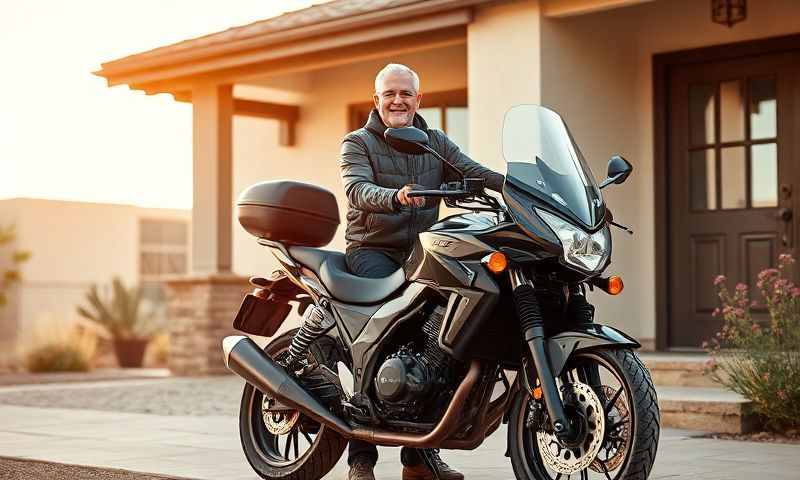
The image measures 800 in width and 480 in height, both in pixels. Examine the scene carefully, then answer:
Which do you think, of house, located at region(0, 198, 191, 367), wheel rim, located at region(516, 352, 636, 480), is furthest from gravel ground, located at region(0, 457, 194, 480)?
house, located at region(0, 198, 191, 367)

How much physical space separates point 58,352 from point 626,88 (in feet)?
34.3

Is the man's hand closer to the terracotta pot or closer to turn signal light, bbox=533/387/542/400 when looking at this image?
turn signal light, bbox=533/387/542/400

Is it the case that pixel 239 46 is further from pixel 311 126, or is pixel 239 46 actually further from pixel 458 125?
pixel 458 125

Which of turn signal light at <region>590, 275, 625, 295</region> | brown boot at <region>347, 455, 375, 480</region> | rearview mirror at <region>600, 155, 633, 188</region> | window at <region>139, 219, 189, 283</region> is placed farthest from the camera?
window at <region>139, 219, 189, 283</region>

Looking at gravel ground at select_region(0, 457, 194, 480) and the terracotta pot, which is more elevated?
gravel ground at select_region(0, 457, 194, 480)

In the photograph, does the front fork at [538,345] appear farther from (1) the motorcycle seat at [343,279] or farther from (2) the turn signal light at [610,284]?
(1) the motorcycle seat at [343,279]

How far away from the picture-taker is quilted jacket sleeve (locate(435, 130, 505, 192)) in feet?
18.6

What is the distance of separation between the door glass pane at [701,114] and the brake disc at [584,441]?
6.29 meters

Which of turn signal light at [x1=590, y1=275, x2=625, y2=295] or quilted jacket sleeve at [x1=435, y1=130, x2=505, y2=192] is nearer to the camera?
turn signal light at [x1=590, y1=275, x2=625, y2=295]

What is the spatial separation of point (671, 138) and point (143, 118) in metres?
15.2

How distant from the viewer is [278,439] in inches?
240

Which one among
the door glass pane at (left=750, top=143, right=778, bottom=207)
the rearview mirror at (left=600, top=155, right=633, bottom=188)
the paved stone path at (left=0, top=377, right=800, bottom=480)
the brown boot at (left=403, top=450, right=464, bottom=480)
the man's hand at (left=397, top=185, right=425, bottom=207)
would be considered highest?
the door glass pane at (left=750, top=143, right=778, bottom=207)

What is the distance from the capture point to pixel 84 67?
47.4 ft

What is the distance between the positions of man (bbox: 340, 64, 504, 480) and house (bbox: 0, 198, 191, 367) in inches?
1106
